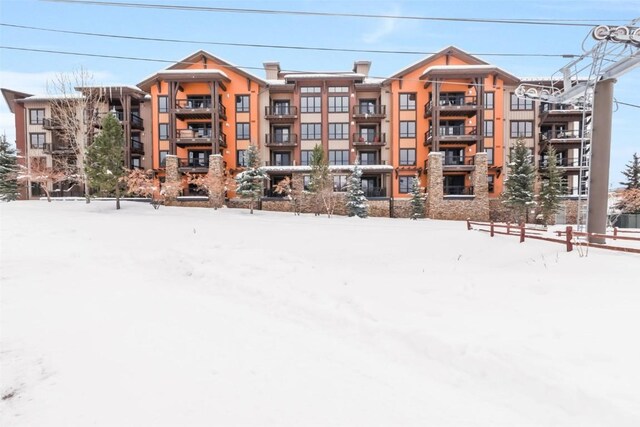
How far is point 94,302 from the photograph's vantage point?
22.9 ft

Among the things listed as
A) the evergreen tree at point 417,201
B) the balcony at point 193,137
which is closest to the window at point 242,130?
the balcony at point 193,137

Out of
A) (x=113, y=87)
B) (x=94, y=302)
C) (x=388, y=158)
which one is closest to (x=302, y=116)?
(x=388, y=158)

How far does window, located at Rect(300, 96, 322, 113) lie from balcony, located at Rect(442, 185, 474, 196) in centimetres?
1780

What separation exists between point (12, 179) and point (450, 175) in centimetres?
5071

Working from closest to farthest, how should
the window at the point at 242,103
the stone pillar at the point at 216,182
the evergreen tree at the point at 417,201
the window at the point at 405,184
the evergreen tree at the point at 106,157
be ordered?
the evergreen tree at the point at 106,157
the stone pillar at the point at 216,182
the evergreen tree at the point at 417,201
the window at the point at 405,184
the window at the point at 242,103

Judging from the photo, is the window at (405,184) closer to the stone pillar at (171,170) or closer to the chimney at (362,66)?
the chimney at (362,66)

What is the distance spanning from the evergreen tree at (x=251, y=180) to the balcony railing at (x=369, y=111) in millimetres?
13466

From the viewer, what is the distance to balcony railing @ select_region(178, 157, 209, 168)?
37.0 meters

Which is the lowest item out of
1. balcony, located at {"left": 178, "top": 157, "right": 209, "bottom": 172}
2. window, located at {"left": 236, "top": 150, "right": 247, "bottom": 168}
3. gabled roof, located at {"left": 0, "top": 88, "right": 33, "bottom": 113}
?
balcony, located at {"left": 178, "top": 157, "right": 209, "bottom": 172}

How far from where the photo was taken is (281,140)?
1570 inches

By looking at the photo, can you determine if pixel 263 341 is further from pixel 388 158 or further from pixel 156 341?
pixel 388 158

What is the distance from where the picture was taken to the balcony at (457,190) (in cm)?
3562

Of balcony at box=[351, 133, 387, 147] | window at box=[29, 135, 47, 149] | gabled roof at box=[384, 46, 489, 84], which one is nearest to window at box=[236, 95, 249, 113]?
balcony at box=[351, 133, 387, 147]

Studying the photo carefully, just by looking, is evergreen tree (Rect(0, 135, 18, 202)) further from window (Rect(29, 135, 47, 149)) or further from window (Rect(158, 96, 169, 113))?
window (Rect(158, 96, 169, 113))
